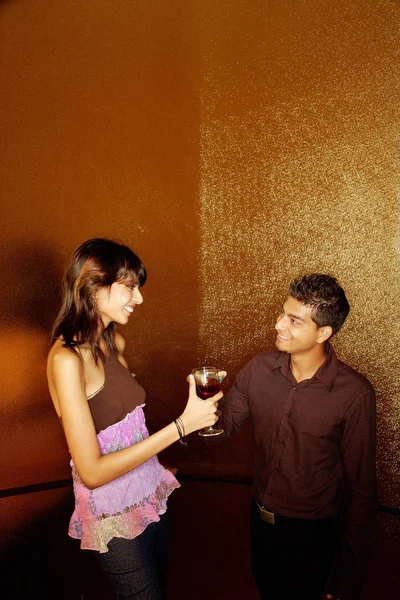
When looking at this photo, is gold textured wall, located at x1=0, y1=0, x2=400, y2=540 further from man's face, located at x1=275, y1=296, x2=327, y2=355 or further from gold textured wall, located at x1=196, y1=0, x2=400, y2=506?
man's face, located at x1=275, y1=296, x2=327, y2=355

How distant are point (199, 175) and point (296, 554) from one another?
2.15 metres

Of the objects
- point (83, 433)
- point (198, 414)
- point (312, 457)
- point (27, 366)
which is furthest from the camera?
point (27, 366)

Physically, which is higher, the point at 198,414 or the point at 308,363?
the point at 308,363

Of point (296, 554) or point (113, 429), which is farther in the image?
point (296, 554)

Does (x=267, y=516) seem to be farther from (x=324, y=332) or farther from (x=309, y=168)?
(x=309, y=168)

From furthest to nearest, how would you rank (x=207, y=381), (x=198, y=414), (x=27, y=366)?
(x=27, y=366) < (x=207, y=381) < (x=198, y=414)

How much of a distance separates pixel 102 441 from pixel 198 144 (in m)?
1.94

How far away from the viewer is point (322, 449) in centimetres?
187

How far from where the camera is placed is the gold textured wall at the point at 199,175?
2514 millimetres

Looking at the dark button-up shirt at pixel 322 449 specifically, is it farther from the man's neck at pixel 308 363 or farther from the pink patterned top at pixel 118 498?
the pink patterned top at pixel 118 498

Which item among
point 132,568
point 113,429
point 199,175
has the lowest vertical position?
point 132,568

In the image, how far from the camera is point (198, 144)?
9.39ft

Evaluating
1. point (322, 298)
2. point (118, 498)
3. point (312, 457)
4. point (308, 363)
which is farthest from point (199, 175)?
point (118, 498)

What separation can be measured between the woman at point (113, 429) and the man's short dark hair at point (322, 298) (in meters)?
0.59
